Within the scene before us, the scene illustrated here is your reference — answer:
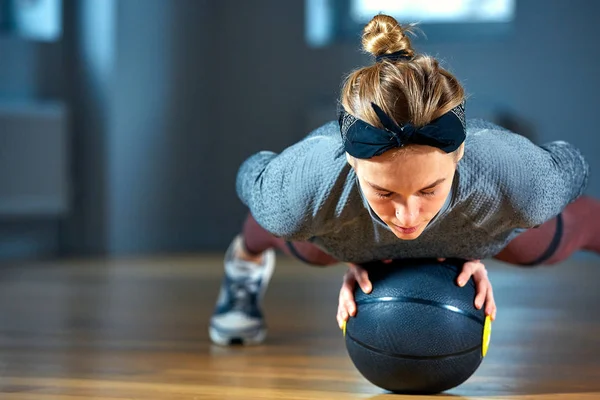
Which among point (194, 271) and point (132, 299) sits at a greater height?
point (132, 299)

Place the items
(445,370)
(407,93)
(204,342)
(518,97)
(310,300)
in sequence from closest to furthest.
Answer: (407,93) < (445,370) < (204,342) < (310,300) < (518,97)

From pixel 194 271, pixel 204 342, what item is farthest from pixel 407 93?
pixel 194 271

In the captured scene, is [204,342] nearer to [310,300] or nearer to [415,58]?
[310,300]

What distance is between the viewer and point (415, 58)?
1.31m

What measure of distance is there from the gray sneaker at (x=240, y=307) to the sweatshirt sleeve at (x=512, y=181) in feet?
2.44

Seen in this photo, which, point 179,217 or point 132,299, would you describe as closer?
point 132,299

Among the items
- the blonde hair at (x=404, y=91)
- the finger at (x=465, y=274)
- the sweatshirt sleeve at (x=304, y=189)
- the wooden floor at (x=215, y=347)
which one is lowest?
the wooden floor at (x=215, y=347)

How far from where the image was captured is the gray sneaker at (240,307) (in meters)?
2.04

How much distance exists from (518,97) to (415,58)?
2983mm

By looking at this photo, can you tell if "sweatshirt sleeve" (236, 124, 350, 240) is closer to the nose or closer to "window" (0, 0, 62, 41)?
the nose

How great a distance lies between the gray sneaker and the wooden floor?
5 cm

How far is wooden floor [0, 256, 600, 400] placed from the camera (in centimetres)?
158

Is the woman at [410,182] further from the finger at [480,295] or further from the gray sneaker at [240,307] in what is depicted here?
the gray sneaker at [240,307]

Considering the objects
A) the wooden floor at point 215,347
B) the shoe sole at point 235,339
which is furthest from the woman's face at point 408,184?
the shoe sole at point 235,339
